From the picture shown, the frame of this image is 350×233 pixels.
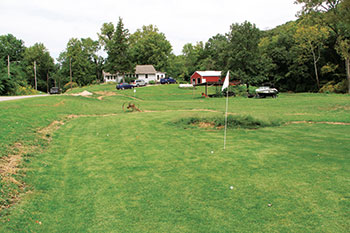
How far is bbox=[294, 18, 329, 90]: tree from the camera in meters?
56.1

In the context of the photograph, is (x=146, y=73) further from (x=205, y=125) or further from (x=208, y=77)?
(x=205, y=125)

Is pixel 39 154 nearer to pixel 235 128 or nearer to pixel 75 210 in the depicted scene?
pixel 75 210

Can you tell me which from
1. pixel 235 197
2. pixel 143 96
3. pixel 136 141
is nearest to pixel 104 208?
pixel 235 197

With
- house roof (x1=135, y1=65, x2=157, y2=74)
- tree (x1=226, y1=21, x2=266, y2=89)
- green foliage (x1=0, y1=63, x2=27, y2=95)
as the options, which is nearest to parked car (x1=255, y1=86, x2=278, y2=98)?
tree (x1=226, y1=21, x2=266, y2=89)

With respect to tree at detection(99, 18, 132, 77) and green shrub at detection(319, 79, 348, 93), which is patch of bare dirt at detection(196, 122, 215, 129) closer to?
green shrub at detection(319, 79, 348, 93)

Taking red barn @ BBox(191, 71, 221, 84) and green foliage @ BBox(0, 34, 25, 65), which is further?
green foliage @ BBox(0, 34, 25, 65)

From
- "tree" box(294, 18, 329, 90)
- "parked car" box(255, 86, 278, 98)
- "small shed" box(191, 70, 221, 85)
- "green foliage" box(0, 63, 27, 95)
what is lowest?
"parked car" box(255, 86, 278, 98)

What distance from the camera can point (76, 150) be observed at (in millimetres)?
10859

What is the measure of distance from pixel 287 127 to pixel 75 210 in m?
12.7

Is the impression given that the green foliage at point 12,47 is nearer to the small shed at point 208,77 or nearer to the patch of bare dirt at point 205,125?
the small shed at point 208,77

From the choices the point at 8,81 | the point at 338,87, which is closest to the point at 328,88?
the point at 338,87

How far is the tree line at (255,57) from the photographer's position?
45188 millimetres

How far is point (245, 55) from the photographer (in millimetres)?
54250

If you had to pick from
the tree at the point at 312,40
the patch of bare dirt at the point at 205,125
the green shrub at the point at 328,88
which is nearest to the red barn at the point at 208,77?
the tree at the point at 312,40
